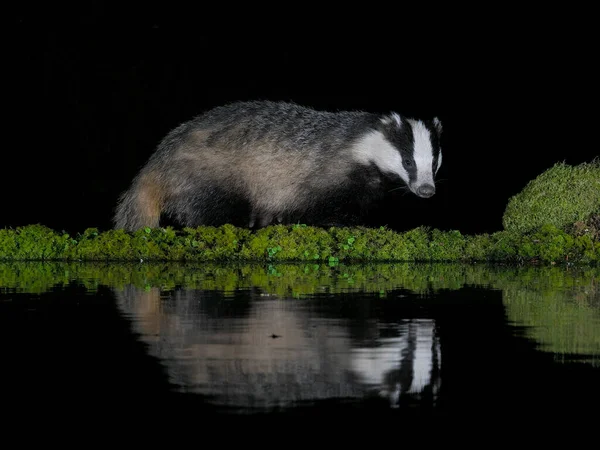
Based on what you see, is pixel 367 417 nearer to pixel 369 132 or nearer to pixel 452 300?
pixel 452 300

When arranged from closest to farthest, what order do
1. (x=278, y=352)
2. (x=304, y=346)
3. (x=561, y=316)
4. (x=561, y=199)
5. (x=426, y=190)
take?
(x=278, y=352) < (x=304, y=346) < (x=561, y=316) < (x=426, y=190) < (x=561, y=199)

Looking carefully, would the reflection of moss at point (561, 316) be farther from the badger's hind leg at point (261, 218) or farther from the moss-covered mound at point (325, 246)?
the badger's hind leg at point (261, 218)

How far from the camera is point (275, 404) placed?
443 cm

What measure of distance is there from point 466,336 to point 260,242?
5.94m

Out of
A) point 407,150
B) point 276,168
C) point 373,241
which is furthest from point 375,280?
point 276,168

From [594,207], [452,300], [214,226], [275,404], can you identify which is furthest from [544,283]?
[275,404]

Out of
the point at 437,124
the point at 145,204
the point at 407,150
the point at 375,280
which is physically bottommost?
the point at 375,280

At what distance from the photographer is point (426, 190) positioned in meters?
12.5

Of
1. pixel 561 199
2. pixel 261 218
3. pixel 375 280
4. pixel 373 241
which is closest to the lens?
pixel 375 280

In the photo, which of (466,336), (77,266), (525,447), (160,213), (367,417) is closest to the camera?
(525,447)

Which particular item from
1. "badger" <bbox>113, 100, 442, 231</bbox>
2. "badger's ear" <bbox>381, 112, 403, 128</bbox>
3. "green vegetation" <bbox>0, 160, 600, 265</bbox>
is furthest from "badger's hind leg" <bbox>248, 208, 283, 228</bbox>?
"badger's ear" <bbox>381, 112, 403, 128</bbox>

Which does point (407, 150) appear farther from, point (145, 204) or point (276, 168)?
point (145, 204)

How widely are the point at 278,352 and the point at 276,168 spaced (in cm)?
757

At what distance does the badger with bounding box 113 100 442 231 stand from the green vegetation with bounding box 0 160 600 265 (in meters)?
0.62
